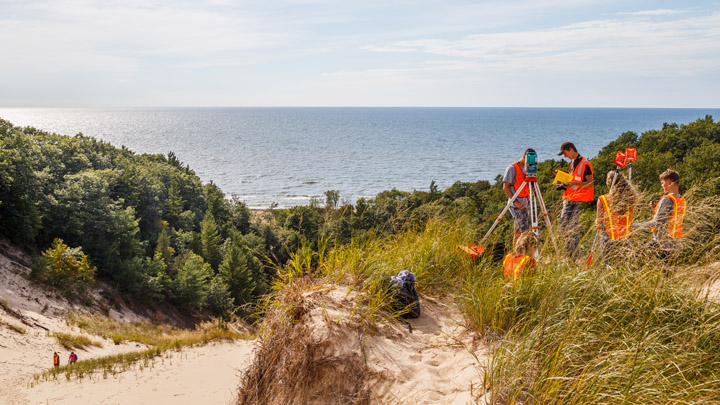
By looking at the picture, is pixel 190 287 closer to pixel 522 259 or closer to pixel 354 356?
pixel 354 356

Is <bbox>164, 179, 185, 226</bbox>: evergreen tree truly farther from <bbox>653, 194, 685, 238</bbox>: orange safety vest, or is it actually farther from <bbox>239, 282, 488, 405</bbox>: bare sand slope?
<bbox>653, 194, 685, 238</bbox>: orange safety vest

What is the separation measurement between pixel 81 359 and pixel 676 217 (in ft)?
64.0

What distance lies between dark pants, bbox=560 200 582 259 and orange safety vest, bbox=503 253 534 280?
0.46m

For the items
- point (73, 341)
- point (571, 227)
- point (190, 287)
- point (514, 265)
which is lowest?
point (190, 287)

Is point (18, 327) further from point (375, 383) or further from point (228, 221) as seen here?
point (228, 221)

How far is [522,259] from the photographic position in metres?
4.61

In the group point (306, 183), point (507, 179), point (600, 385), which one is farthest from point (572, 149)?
point (306, 183)

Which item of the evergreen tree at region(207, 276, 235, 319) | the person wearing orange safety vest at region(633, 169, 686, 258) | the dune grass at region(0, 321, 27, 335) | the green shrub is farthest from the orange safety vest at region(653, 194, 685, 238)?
the evergreen tree at region(207, 276, 235, 319)

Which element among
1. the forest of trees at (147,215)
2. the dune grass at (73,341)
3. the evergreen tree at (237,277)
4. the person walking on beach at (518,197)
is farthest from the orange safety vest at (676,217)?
the evergreen tree at (237,277)

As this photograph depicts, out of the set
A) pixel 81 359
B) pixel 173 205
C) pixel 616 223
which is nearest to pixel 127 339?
pixel 81 359

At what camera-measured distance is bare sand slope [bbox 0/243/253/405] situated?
43.3ft

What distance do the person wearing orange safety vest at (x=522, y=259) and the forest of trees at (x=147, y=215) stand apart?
9555 mm

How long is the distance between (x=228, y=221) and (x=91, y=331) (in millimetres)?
26635

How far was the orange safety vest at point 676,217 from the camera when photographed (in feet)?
13.9
